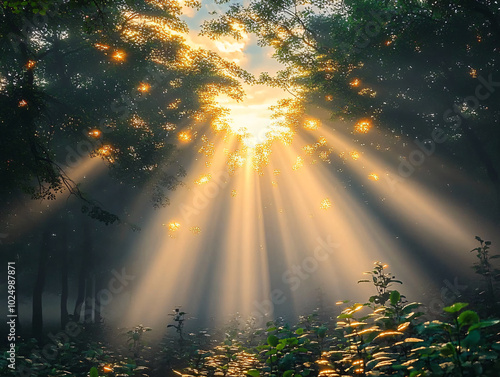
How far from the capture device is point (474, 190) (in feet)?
68.2

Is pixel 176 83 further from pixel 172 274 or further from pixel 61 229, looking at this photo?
pixel 172 274

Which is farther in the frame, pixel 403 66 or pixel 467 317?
pixel 403 66

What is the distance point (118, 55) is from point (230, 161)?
13281 millimetres

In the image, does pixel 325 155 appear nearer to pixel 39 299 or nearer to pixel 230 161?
pixel 230 161

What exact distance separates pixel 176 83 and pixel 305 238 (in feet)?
68.3

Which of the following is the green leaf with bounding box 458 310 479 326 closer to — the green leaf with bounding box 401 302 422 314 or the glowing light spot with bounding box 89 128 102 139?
the green leaf with bounding box 401 302 422 314

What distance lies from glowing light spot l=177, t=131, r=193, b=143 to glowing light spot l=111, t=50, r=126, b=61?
654 cm

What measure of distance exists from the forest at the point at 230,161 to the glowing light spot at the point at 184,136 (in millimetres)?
129

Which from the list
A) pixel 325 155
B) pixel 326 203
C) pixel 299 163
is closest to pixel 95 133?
pixel 325 155

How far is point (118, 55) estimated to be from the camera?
15.9 meters

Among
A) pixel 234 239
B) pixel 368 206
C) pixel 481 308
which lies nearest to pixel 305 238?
pixel 234 239

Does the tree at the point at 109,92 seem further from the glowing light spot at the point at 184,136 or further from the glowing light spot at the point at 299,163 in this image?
the glowing light spot at the point at 299,163

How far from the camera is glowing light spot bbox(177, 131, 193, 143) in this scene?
72.0 feet

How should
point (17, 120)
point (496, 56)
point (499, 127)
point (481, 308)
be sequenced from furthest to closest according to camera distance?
1. point (499, 127)
2. point (496, 56)
3. point (17, 120)
4. point (481, 308)
